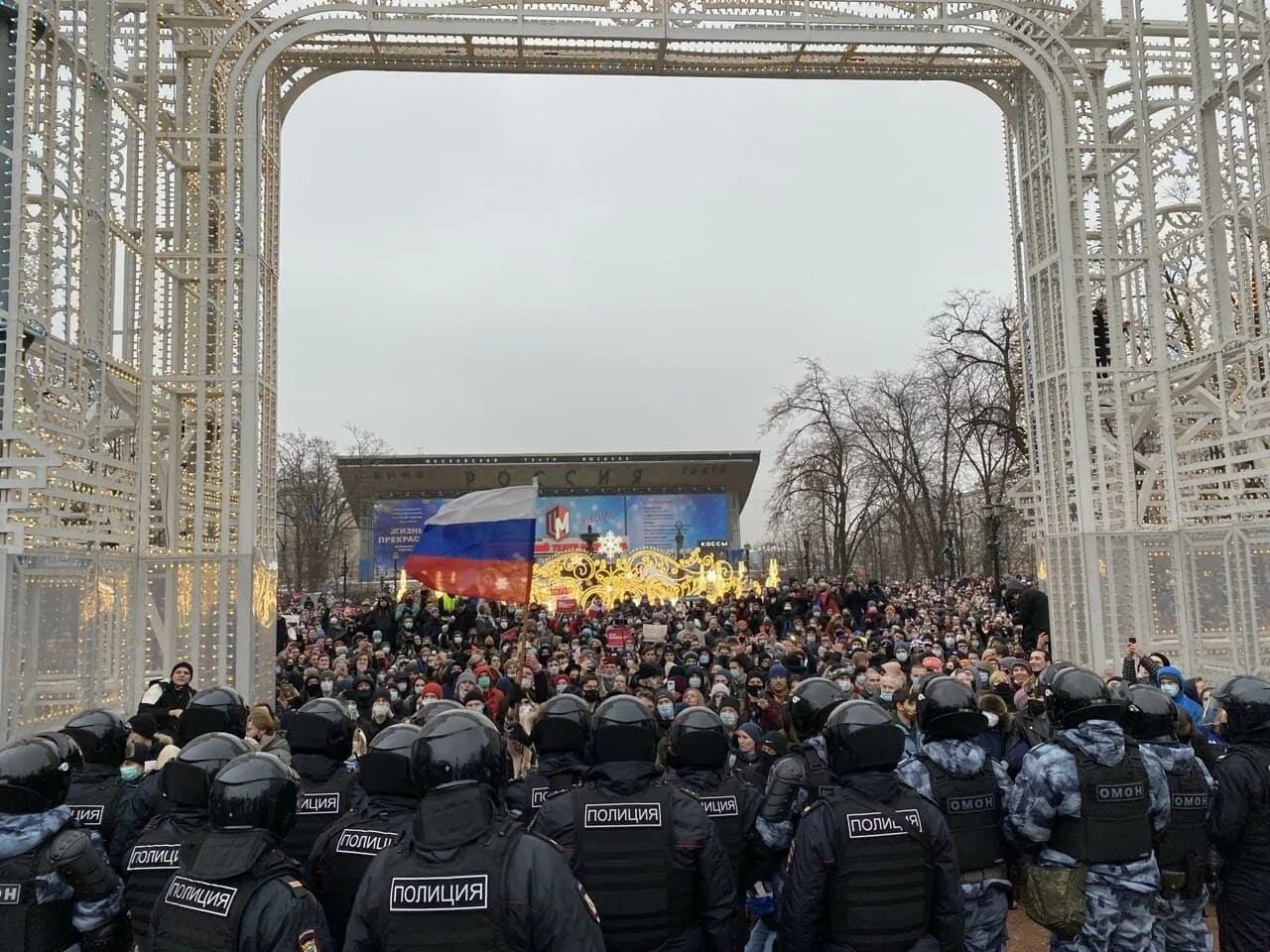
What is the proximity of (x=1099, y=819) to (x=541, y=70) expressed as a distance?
12883mm

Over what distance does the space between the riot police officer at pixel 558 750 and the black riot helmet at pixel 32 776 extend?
213 centimetres

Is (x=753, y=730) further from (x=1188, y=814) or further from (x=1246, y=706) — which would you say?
(x=1246, y=706)

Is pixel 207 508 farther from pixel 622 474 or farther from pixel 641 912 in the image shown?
pixel 622 474

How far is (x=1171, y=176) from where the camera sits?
44.1 ft

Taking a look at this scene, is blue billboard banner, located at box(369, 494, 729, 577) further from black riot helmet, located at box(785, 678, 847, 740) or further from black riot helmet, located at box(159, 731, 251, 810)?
black riot helmet, located at box(159, 731, 251, 810)

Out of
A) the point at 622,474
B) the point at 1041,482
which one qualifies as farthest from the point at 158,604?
the point at 622,474

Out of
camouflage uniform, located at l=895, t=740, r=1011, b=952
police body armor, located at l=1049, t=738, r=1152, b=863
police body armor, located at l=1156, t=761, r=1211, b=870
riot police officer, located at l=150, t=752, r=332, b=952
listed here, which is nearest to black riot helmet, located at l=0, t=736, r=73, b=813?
riot police officer, located at l=150, t=752, r=332, b=952

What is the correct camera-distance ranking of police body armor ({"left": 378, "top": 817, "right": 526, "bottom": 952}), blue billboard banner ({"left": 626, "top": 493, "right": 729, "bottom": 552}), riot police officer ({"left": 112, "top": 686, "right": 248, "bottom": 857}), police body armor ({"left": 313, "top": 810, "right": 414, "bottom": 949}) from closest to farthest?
police body armor ({"left": 378, "top": 817, "right": 526, "bottom": 952}), police body armor ({"left": 313, "top": 810, "right": 414, "bottom": 949}), riot police officer ({"left": 112, "top": 686, "right": 248, "bottom": 857}), blue billboard banner ({"left": 626, "top": 493, "right": 729, "bottom": 552})

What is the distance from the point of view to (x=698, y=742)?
4.37 metres

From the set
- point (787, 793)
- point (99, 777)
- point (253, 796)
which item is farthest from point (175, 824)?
point (787, 793)

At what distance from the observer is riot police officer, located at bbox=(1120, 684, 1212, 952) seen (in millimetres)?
4574

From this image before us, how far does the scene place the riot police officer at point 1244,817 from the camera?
4.54m

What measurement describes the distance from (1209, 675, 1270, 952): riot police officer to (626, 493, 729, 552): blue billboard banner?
38602 millimetres

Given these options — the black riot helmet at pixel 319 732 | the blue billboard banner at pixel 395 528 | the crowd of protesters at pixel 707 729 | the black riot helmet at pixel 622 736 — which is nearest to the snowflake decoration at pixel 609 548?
the blue billboard banner at pixel 395 528
